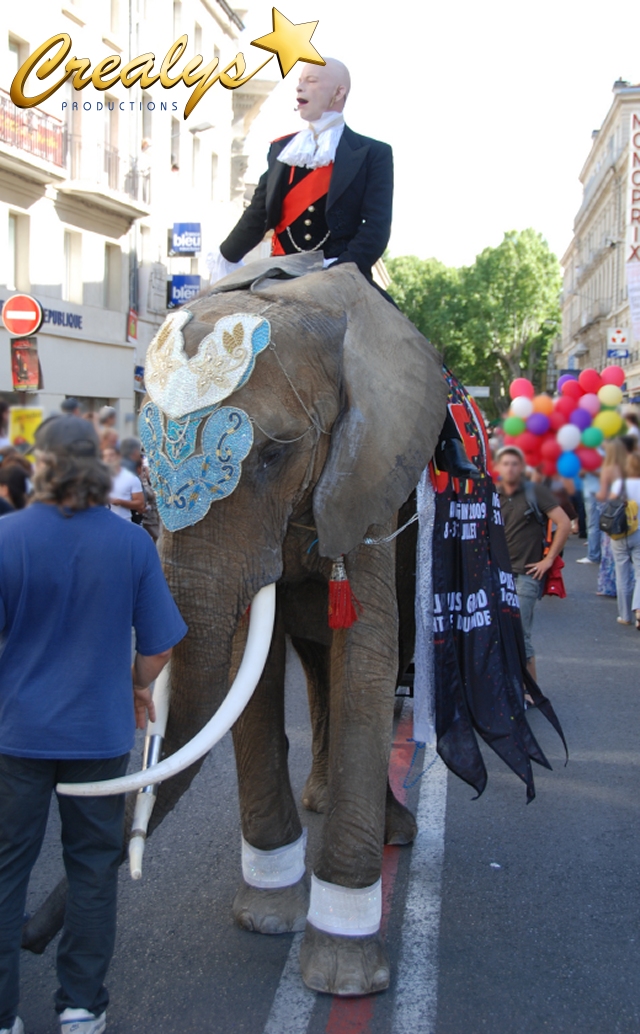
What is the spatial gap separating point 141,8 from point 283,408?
24854mm

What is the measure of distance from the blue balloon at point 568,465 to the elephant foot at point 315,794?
135 inches

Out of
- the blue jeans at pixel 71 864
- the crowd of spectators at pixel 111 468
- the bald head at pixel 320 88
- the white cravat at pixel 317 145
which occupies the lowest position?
the blue jeans at pixel 71 864

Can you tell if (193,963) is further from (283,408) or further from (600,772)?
(600,772)

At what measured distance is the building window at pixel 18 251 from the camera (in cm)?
1941

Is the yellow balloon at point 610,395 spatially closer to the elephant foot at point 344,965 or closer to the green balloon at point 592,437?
the green balloon at point 592,437

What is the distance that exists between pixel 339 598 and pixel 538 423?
1643 millimetres

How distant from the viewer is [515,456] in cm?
162

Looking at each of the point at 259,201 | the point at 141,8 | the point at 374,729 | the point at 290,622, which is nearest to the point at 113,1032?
the point at 374,729

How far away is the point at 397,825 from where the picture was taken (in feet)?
14.4

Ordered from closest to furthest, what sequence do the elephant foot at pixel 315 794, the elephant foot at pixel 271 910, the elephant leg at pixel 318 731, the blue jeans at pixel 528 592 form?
1. the elephant foot at pixel 271 910
2. the elephant leg at pixel 318 731
3. the elephant foot at pixel 315 794
4. the blue jeans at pixel 528 592

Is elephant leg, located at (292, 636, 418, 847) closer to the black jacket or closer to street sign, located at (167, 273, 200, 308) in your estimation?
the black jacket

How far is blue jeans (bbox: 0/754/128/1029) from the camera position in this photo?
2729 mm

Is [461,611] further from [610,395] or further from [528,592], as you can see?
[528,592]

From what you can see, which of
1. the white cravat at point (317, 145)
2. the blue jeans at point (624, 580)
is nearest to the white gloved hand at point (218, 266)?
the white cravat at point (317, 145)
